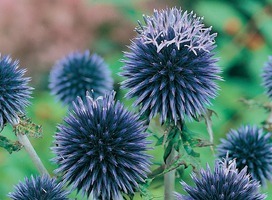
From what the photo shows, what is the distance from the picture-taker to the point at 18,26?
516 cm

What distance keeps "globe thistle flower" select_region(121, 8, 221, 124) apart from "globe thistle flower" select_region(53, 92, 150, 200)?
9 cm

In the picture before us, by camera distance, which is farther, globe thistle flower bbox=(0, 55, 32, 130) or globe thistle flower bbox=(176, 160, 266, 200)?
globe thistle flower bbox=(0, 55, 32, 130)

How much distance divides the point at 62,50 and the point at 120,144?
141 inches

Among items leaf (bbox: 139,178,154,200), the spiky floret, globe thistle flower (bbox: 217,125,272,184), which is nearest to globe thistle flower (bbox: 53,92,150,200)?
leaf (bbox: 139,178,154,200)

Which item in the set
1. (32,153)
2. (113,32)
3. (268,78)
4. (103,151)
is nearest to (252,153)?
(268,78)

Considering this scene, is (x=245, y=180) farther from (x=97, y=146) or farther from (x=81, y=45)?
(x=81, y=45)

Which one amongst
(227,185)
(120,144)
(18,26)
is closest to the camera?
(227,185)

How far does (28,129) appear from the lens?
1.85 m

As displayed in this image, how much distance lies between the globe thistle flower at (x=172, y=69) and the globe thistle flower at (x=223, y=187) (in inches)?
8.1

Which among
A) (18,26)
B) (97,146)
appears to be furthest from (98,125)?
(18,26)

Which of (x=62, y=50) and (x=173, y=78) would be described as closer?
(x=173, y=78)

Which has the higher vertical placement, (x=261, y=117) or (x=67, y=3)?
(x=67, y=3)

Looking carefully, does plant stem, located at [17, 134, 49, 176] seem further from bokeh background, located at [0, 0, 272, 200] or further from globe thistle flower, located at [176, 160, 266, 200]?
bokeh background, located at [0, 0, 272, 200]

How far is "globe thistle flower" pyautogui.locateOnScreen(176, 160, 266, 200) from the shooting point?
164 cm
